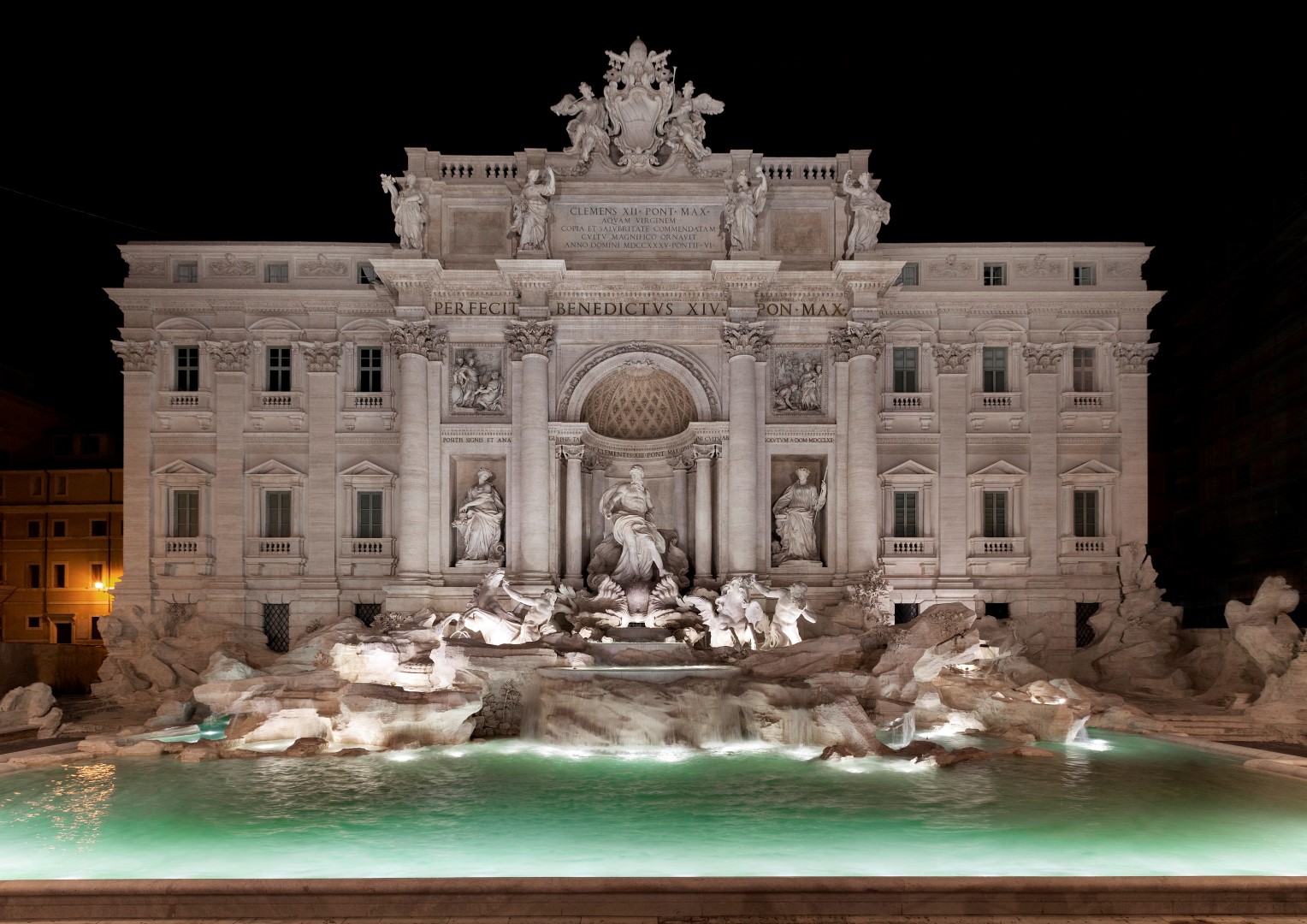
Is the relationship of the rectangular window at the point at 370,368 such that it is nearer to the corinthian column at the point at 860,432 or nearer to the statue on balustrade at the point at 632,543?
the statue on balustrade at the point at 632,543

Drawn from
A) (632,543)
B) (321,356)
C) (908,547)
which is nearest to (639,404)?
(632,543)

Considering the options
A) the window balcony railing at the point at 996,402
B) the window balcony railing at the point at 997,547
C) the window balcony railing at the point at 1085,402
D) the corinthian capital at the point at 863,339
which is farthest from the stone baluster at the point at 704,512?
the window balcony railing at the point at 1085,402

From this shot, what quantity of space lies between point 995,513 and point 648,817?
20710 mm

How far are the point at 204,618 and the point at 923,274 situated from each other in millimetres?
24498

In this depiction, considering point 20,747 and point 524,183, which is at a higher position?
point 524,183

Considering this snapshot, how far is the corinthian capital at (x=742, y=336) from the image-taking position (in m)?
27.4

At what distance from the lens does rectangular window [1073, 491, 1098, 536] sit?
2933cm

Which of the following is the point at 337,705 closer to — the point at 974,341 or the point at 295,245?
the point at 295,245

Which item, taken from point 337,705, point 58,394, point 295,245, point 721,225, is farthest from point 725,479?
point 58,394

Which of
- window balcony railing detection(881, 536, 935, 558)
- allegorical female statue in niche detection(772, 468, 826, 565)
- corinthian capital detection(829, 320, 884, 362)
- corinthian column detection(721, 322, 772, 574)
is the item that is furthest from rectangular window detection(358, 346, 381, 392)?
window balcony railing detection(881, 536, 935, 558)

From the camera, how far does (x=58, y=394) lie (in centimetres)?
4469

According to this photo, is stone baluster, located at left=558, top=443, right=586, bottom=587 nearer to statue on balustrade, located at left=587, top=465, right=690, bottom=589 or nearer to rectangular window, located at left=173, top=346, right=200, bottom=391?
statue on balustrade, located at left=587, top=465, right=690, bottom=589

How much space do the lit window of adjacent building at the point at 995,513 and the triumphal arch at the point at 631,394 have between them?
8cm

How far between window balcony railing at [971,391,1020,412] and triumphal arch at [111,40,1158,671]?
0.07m
